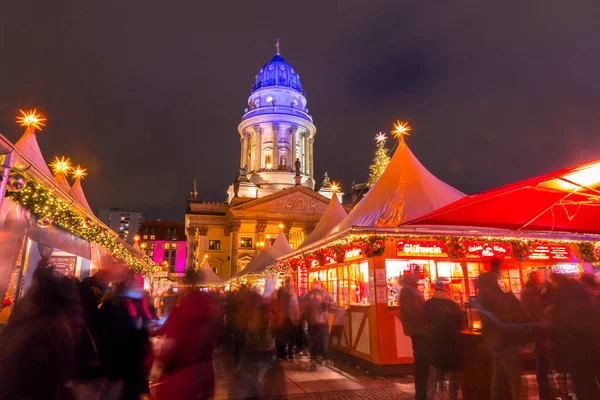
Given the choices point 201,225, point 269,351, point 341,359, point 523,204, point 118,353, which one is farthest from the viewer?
point 201,225

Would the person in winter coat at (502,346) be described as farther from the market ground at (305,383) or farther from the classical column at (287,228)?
the classical column at (287,228)

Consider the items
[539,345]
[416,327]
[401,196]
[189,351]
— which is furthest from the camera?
[401,196]

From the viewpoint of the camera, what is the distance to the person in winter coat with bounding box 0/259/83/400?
2650mm

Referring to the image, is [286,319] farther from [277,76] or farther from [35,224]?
[277,76]

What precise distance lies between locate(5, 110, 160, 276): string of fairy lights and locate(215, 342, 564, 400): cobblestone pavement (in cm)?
536

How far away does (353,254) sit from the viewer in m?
11.0

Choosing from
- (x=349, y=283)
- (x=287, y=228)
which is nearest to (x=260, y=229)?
(x=287, y=228)

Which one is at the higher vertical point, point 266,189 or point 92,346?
point 266,189

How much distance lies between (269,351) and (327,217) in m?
6.87

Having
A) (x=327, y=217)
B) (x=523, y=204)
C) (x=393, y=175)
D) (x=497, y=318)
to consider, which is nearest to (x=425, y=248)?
(x=393, y=175)

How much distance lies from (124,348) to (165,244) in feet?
322

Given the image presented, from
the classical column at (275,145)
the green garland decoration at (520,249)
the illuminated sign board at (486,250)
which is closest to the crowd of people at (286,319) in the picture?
the illuminated sign board at (486,250)

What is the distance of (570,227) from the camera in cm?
771

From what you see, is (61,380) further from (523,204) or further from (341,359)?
(341,359)
